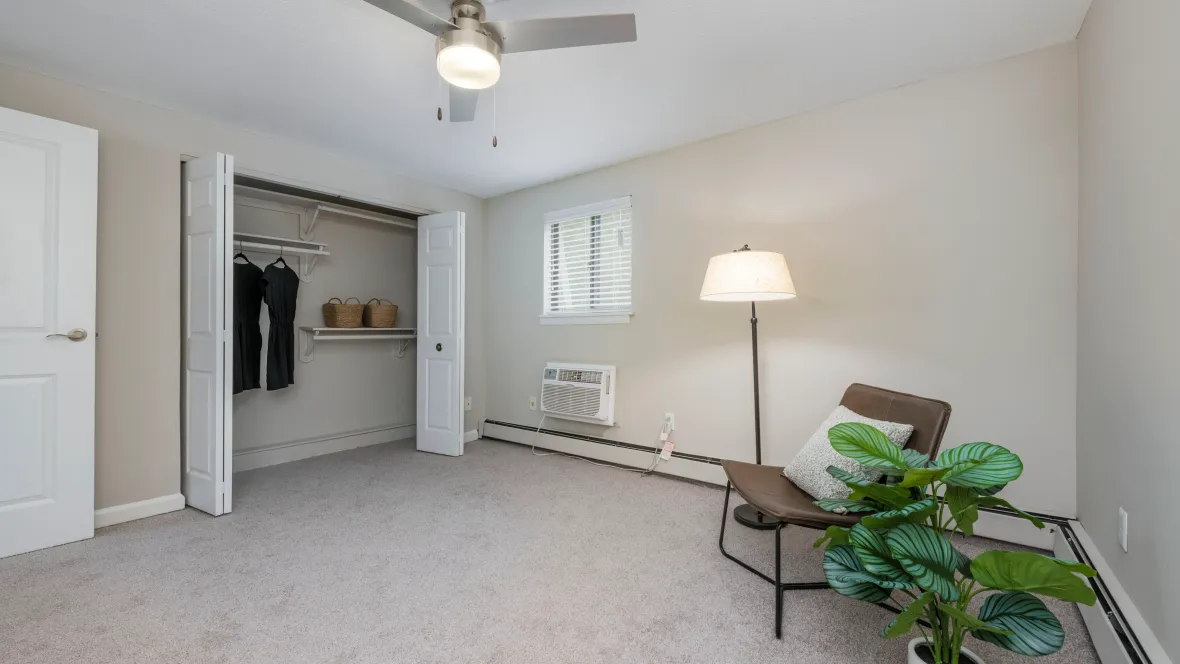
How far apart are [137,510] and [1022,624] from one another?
372 cm

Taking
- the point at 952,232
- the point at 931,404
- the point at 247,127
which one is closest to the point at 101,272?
the point at 247,127

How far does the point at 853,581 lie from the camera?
124cm

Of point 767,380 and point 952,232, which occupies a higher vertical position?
point 952,232

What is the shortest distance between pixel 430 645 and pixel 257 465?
2894mm

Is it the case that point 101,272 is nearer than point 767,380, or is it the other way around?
point 101,272

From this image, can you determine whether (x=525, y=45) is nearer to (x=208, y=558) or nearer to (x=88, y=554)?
(x=208, y=558)

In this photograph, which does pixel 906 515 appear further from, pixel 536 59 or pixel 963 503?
pixel 536 59

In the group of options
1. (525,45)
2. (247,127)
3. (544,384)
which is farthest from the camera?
(544,384)

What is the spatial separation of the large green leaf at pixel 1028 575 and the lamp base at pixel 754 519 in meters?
1.42

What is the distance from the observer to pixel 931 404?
1865 mm

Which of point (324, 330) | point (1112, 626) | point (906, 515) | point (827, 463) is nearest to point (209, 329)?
point (324, 330)

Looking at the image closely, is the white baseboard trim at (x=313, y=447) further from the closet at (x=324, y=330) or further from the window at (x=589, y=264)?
the window at (x=589, y=264)

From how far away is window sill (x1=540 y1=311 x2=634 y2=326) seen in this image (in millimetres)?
3738

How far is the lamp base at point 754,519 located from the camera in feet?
8.17
